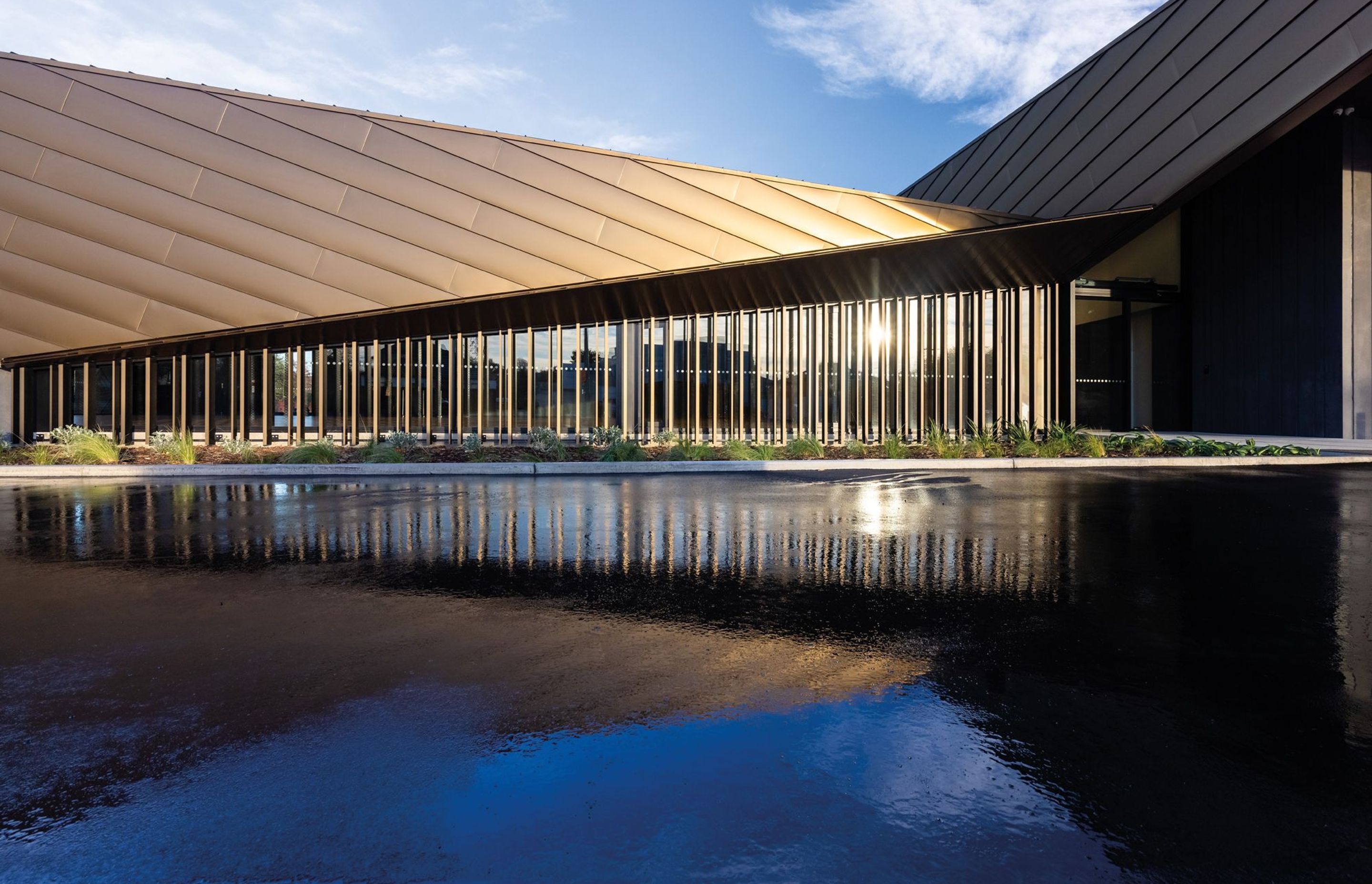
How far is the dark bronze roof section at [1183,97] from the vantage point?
2088 centimetres

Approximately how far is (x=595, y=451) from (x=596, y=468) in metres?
2.64

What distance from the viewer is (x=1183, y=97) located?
78.7 feet

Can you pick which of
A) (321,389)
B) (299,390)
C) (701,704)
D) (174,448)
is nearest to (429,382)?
(321,389)

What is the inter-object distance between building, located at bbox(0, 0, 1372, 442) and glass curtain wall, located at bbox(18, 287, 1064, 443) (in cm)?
11

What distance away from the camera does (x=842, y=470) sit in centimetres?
1856

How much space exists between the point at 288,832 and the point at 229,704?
1.54 m

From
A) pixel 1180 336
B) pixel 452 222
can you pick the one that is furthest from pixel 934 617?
pixel 1180 336

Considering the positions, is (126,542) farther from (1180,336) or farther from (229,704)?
(1180,336)

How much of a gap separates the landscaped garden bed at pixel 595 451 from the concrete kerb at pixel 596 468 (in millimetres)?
729

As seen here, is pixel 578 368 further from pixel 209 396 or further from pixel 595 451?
pixel 209 396

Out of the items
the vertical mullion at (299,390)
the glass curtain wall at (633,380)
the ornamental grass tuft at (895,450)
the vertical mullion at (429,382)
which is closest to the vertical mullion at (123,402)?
the glass curtain wall at (633,380)

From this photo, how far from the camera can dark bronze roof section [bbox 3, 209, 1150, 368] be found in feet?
70.9

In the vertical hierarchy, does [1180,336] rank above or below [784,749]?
above

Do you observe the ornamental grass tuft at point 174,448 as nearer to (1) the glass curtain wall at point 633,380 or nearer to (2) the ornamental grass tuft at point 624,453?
(1) the glass curtain wall at point 633,380
